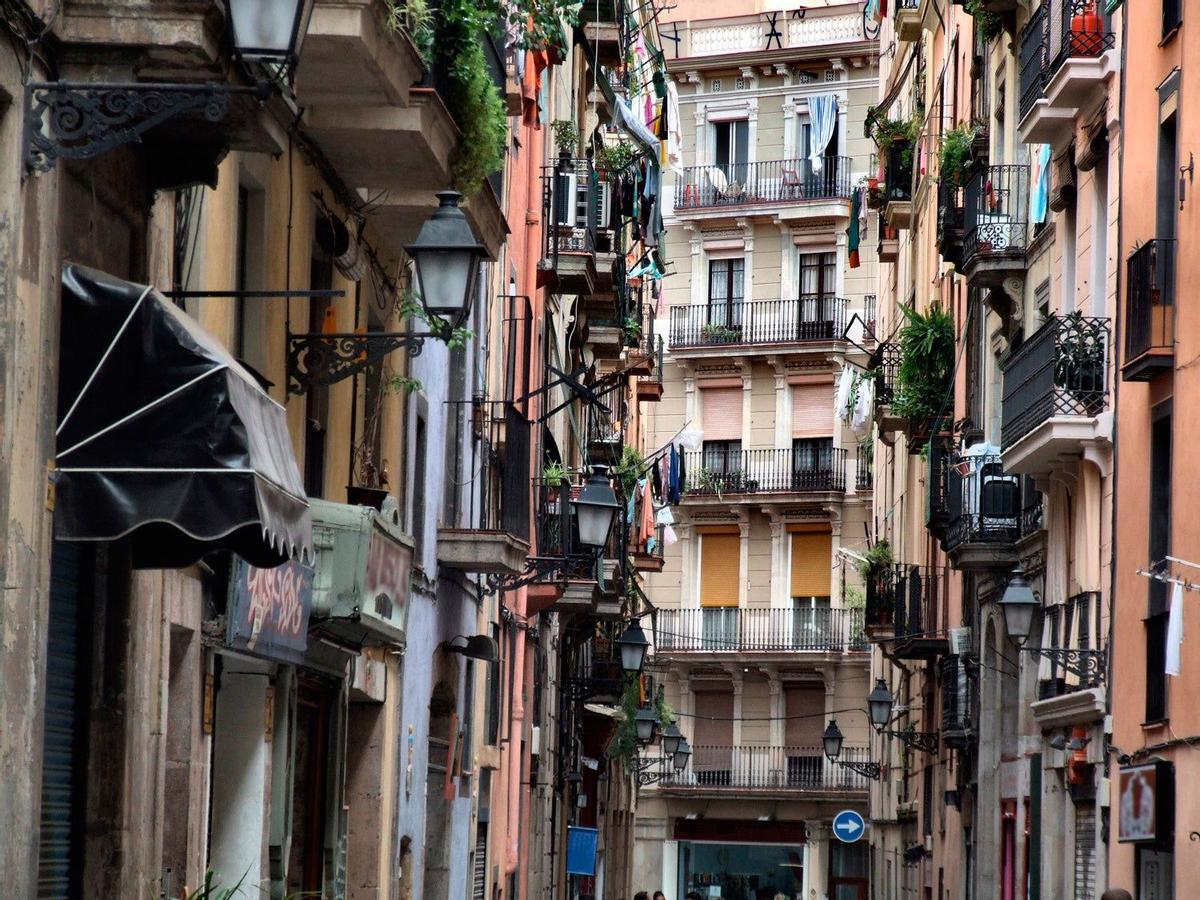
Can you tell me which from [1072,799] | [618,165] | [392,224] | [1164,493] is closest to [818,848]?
[618,165]

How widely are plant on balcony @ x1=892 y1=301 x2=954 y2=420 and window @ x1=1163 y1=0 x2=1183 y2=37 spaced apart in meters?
13.8

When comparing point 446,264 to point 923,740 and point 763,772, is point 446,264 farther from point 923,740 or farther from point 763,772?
point 763,772

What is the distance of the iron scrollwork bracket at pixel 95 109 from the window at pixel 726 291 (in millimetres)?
50243

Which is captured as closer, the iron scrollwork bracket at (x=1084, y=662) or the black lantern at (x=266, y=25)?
the black lantern at (x=266, y=25)

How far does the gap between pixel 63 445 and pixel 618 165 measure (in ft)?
78.5

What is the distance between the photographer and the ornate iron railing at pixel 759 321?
57719 mm

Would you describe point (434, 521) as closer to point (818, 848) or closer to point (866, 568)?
point (866, 568)

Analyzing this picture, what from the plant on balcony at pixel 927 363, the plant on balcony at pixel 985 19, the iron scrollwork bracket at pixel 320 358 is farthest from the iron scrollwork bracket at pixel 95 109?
the plant on balcony at pixel 927 363

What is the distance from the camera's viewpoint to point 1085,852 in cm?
2409

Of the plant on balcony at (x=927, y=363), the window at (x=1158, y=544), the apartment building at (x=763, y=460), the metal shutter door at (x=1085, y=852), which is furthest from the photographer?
the apartment building at (x=763, y=460)

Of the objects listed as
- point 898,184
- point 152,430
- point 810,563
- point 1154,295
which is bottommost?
point 152,430

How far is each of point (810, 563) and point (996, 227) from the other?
29161mm

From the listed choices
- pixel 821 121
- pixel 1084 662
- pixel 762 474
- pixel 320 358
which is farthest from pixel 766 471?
pixel 320 358

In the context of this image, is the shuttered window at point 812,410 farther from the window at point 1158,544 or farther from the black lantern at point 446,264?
the black lantern at point 446,264
